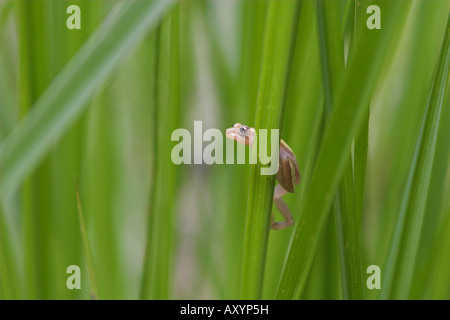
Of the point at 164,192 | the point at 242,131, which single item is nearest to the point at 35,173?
the point at 164,192

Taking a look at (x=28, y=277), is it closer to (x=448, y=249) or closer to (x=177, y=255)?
(x=177, y=255)

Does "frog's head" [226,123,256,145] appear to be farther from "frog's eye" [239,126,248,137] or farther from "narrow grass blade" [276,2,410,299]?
"narrow grass blade" [276,2,410,299]

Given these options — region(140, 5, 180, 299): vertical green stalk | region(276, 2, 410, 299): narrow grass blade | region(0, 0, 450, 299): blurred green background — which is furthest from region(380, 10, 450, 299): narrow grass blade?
region(140, 5, 180, 299): vertical green stalk

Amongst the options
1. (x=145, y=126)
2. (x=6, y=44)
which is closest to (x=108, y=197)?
(x=145, y=126)

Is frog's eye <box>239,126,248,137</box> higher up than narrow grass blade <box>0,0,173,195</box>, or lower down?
lower down

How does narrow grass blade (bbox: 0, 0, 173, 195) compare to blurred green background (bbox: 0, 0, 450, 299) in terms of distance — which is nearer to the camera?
narrow grass blade (bbox: 0, 0, 173, 195)

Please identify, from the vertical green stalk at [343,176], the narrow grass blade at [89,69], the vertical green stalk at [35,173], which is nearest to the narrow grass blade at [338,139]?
the vertical green stalk at [343,176]
